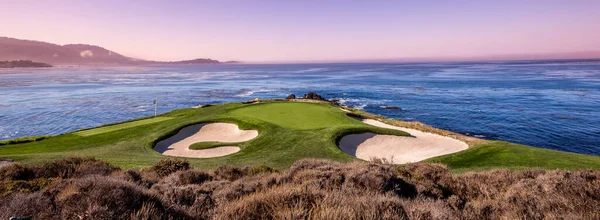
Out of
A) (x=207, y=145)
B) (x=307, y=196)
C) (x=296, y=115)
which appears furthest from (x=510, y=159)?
(x=207, y=145)

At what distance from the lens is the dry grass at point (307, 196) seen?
4.50 meters

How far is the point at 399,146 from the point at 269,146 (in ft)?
27.4

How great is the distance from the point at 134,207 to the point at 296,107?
23.8m

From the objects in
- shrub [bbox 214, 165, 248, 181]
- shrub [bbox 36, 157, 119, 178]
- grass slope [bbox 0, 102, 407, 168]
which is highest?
shrub [bbox 36, 157, 119, 178]

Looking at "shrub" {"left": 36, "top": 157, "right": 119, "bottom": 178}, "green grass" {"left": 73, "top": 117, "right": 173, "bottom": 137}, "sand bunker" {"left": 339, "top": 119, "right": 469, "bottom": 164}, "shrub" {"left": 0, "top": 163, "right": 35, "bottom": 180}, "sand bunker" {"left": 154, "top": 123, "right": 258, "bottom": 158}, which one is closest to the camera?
"shrub" {"left": 0, "top": 163, "right": 35, "bottom": 180}

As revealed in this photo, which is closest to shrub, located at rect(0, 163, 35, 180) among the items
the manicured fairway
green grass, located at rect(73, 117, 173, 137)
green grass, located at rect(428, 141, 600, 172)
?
green grass, located at rect(73, 117, 173, 137)

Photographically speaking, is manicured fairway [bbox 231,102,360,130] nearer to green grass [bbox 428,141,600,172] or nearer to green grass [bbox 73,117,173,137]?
green grass [bbox 73,117,173,137]

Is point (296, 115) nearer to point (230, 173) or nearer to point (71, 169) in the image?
point (230, 173)

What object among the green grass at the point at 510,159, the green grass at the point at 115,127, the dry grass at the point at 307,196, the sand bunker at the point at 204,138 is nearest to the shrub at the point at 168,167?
the dry grass at the point at 307,196

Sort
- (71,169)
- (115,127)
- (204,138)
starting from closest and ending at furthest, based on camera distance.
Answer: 1. (71,169)
2. (204,138)
3. (115,127)

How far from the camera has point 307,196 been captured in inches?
206

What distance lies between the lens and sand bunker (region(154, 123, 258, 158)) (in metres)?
18.3

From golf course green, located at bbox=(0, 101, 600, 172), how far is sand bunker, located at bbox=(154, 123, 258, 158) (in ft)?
1.55

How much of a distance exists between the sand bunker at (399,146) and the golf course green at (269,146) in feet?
2.13
